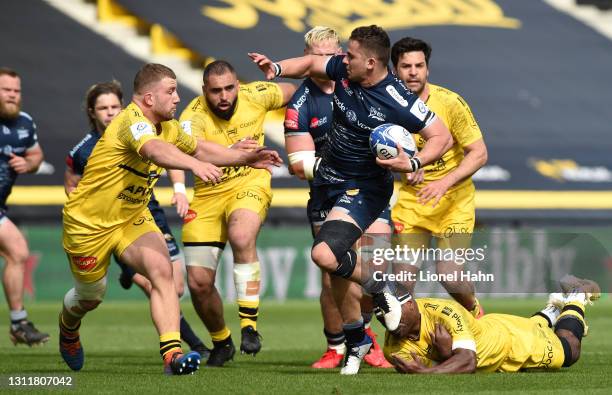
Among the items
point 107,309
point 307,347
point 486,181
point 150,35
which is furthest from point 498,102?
point 307,347

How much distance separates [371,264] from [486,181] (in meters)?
13.8

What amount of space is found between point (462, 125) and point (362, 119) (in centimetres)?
195

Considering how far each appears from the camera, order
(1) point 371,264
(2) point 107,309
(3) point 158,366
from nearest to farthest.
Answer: (1) point 371,264
(3) point 158,366
(2) point 107,309

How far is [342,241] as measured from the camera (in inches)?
327

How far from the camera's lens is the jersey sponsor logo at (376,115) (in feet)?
28.2

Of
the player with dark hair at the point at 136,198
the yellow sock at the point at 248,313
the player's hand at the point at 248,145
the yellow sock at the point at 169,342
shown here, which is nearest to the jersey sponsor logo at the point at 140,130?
the player with dark hair at the point at 136,198

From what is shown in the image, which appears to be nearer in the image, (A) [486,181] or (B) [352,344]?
(B) [352,344]

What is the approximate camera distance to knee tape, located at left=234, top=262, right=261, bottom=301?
395 inches

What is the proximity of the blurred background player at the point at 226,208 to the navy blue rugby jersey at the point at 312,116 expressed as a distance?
35 centimetres

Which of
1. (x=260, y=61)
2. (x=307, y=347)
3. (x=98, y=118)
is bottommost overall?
(x=307, y=347)

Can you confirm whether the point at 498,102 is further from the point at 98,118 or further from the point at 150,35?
the point at 98,118

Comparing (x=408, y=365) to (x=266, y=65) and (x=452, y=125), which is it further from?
(x=452, y=125)

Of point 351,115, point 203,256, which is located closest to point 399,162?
point 351,115

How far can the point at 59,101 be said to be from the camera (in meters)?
22.5
